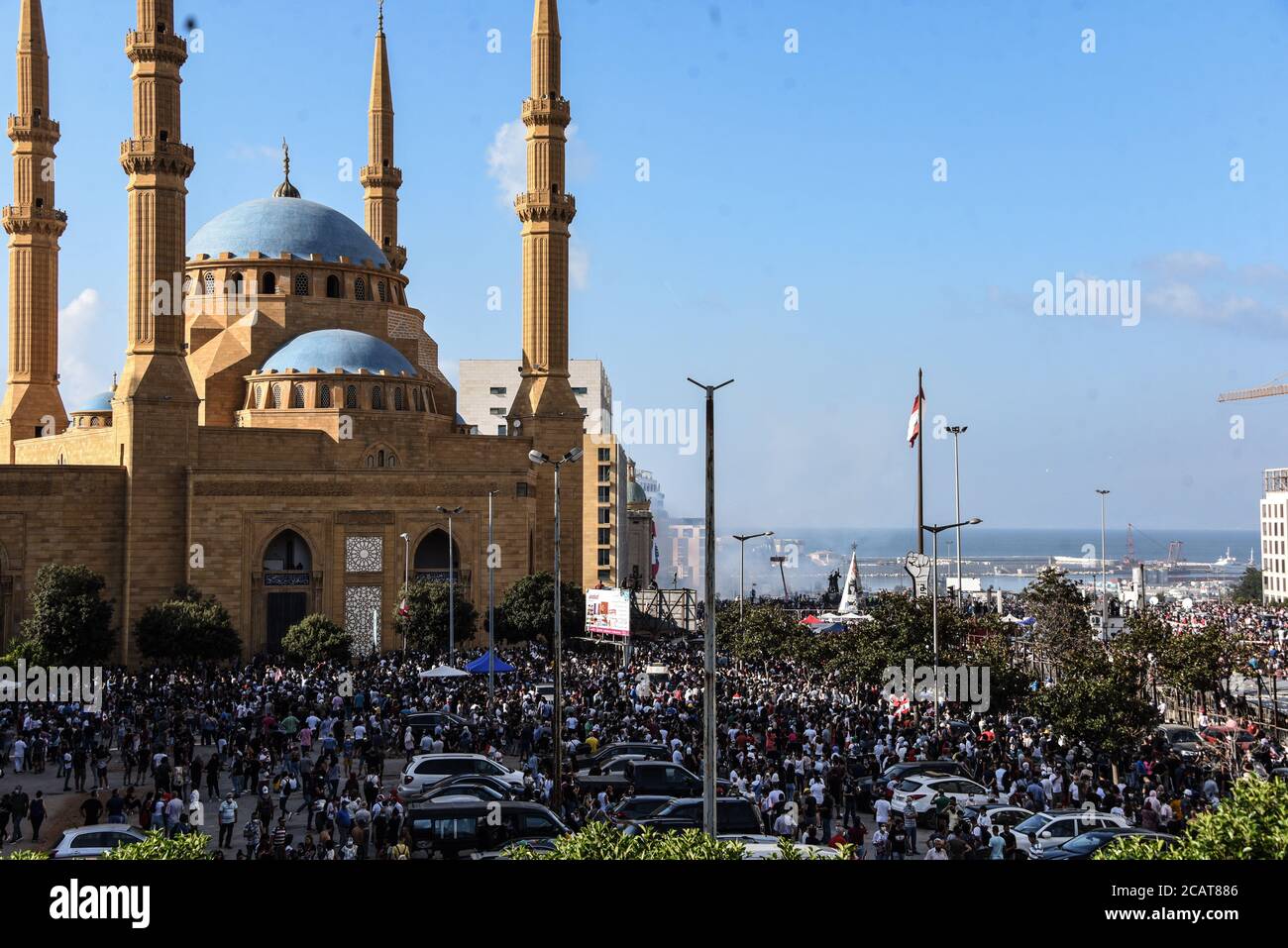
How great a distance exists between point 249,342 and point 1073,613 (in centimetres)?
4055

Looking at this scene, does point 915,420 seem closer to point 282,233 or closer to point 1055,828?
point 1055,828

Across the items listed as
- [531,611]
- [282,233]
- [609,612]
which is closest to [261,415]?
[282,233]

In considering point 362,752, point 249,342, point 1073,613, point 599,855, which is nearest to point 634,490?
point 249,342

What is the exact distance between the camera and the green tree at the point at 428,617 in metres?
59.3

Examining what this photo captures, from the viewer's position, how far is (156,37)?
198 feet

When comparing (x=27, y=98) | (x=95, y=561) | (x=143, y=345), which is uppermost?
(x=27, y=98)

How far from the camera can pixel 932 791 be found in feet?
88.4

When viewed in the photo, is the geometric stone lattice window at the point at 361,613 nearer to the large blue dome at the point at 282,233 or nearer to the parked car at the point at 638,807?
the large blue dome at the point at 282,233

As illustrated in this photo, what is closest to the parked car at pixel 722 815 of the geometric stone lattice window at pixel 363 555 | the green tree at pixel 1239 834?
the green tree at pixel 1239 834

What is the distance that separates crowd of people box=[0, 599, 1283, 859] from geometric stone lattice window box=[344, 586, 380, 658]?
1732 cm

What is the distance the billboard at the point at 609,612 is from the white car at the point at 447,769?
23.4m

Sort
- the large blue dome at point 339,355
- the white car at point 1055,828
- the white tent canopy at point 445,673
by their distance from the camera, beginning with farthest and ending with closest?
the large blue dome at point 339,355 → the white tent canopy at point 445,673 → the white car at point 1055,828

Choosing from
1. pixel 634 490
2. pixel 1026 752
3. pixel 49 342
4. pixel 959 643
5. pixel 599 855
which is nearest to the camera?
pixel 599 855

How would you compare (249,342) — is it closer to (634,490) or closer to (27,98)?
(27,98)
